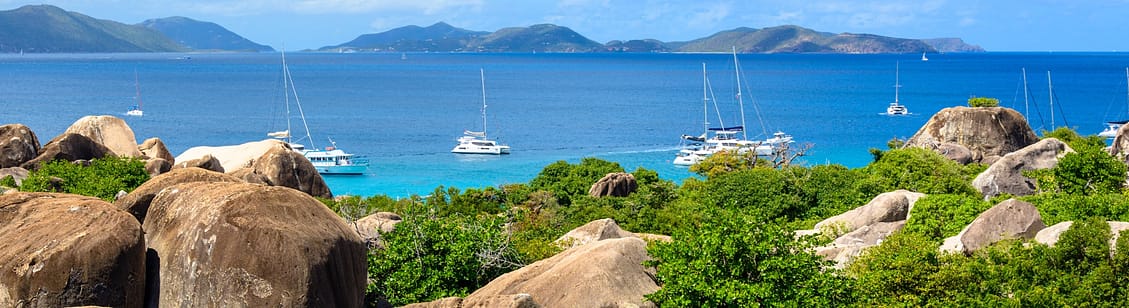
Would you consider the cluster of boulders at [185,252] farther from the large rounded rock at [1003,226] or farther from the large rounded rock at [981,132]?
the large rounded rock at [981,132]

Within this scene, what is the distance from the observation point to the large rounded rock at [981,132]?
58.2 m

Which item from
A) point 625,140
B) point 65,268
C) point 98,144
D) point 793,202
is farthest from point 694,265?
point 625,140

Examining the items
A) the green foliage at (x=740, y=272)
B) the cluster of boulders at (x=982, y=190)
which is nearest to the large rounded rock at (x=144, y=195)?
the green foliage at (x=740, y=272)

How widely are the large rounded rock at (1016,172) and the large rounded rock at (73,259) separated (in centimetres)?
3595

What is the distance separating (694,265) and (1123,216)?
18.0 meters

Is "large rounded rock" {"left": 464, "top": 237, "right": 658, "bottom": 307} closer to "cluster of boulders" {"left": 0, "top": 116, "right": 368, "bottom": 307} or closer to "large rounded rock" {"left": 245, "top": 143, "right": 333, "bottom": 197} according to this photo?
"cluster of boulders" {"left": 0, "top": 116, "right": 368, "bottom": 307}

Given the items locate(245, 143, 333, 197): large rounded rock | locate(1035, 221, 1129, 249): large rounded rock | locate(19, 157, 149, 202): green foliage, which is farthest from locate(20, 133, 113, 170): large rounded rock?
locate(1035, 221, 1129, 249): large rounded rock

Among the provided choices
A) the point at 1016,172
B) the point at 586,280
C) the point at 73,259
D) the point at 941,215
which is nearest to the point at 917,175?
the point at 1016,172

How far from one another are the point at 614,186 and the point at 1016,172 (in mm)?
17348

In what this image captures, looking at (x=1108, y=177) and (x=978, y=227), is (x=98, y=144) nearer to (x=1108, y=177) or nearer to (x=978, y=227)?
(x=978, y=227)

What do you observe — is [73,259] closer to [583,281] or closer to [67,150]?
[583,281]

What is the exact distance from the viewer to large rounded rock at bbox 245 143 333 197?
45.2m

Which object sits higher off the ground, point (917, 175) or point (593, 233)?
point (593, 233)

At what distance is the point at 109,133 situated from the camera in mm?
48250
